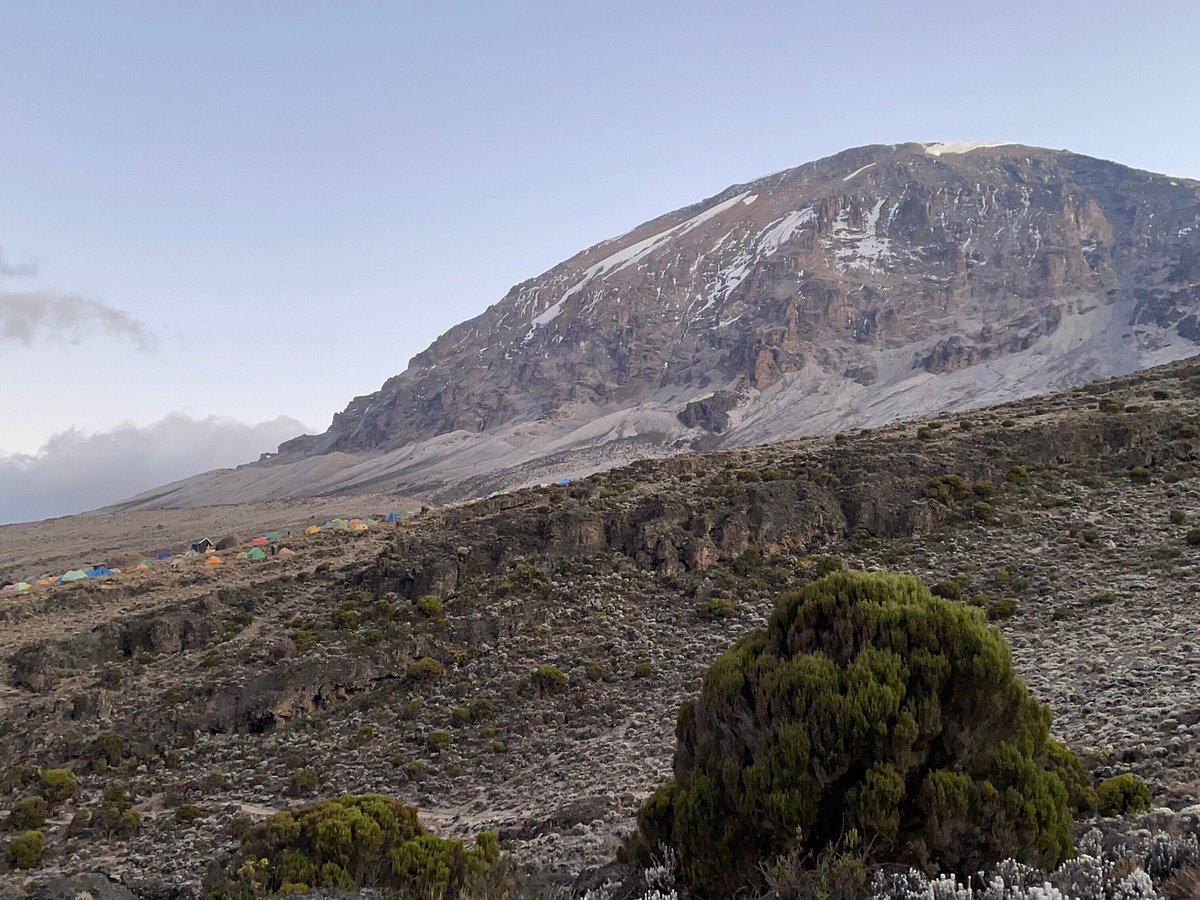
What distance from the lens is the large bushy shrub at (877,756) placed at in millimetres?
8062

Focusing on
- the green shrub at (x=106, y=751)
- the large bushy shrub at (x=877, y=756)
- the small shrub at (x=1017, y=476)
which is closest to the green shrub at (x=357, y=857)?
the large bushy shrub at (x=877, y=756)

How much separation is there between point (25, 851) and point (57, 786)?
3.56 m

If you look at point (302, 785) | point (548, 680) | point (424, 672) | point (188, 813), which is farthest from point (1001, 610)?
point (188, 813)

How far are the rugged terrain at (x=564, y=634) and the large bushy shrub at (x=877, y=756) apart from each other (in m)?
2.44

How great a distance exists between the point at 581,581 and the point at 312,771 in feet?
41.3

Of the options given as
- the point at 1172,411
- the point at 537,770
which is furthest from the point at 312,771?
the point at 1172,411

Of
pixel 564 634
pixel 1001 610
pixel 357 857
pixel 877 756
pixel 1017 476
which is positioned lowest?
pixel 1001 610

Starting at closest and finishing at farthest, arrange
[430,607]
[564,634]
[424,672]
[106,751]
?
[106,751]
[424,672]
[564,634]
[430,607]

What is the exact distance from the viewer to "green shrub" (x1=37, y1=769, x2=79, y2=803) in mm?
18906

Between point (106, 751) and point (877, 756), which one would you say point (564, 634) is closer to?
point (106, 751)

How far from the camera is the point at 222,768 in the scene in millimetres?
20438

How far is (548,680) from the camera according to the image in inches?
912

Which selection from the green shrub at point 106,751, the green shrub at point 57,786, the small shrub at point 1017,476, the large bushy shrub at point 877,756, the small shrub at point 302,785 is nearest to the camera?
the large bushy shrub at point 877,756

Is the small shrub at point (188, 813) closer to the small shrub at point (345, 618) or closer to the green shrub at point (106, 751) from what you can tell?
the green shrub at point (106, 751)
